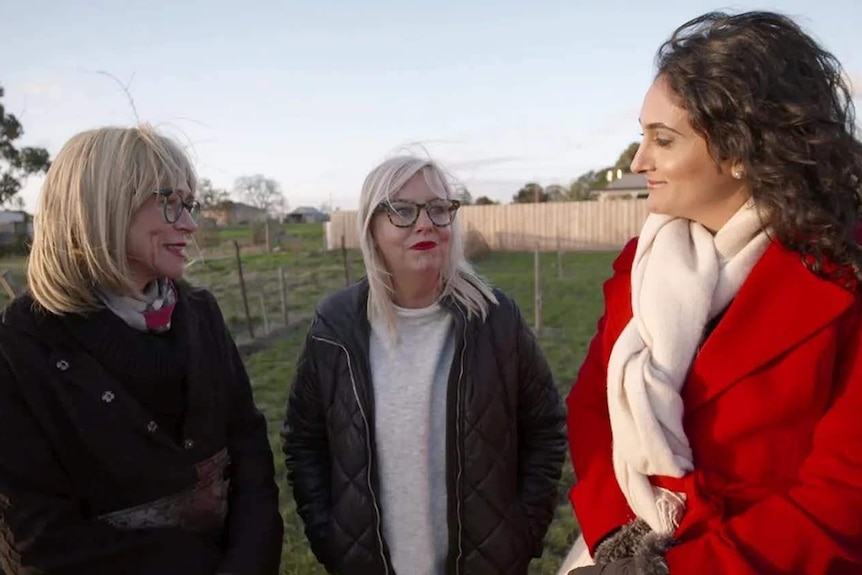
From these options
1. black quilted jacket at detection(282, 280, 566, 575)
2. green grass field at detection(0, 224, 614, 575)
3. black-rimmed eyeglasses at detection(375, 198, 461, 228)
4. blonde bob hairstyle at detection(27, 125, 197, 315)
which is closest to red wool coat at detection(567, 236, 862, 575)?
black quilted jacket at detection(282, 280, 566, 575)

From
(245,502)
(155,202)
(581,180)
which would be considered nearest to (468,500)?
Answer: (245,502)

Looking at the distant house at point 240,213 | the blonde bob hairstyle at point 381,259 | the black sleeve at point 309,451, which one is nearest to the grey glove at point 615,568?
the blonde bob hairstyle at point 381,259

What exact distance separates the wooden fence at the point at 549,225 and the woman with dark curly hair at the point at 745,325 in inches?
1001

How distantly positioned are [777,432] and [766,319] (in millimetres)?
221

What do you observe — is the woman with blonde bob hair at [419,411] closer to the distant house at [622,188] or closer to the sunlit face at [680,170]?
the sunlit face at [680,170]

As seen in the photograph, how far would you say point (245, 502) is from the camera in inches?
73.8

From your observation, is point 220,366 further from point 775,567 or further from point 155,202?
point 775,567

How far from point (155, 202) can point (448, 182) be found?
0.88 metres

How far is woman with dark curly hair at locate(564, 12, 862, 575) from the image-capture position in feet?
4.10

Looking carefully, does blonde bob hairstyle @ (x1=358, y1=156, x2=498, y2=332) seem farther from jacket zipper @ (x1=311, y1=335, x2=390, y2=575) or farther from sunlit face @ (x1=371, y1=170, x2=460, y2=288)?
jacket zipper @ (x1=311, y1=335, x2=390, y2=575)

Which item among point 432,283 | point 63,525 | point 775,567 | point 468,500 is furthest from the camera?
point 432,283

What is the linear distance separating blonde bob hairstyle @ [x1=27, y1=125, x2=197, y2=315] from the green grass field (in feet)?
1.58

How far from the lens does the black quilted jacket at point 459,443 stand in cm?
195

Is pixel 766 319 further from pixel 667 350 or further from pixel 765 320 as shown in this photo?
pixel 667 350
